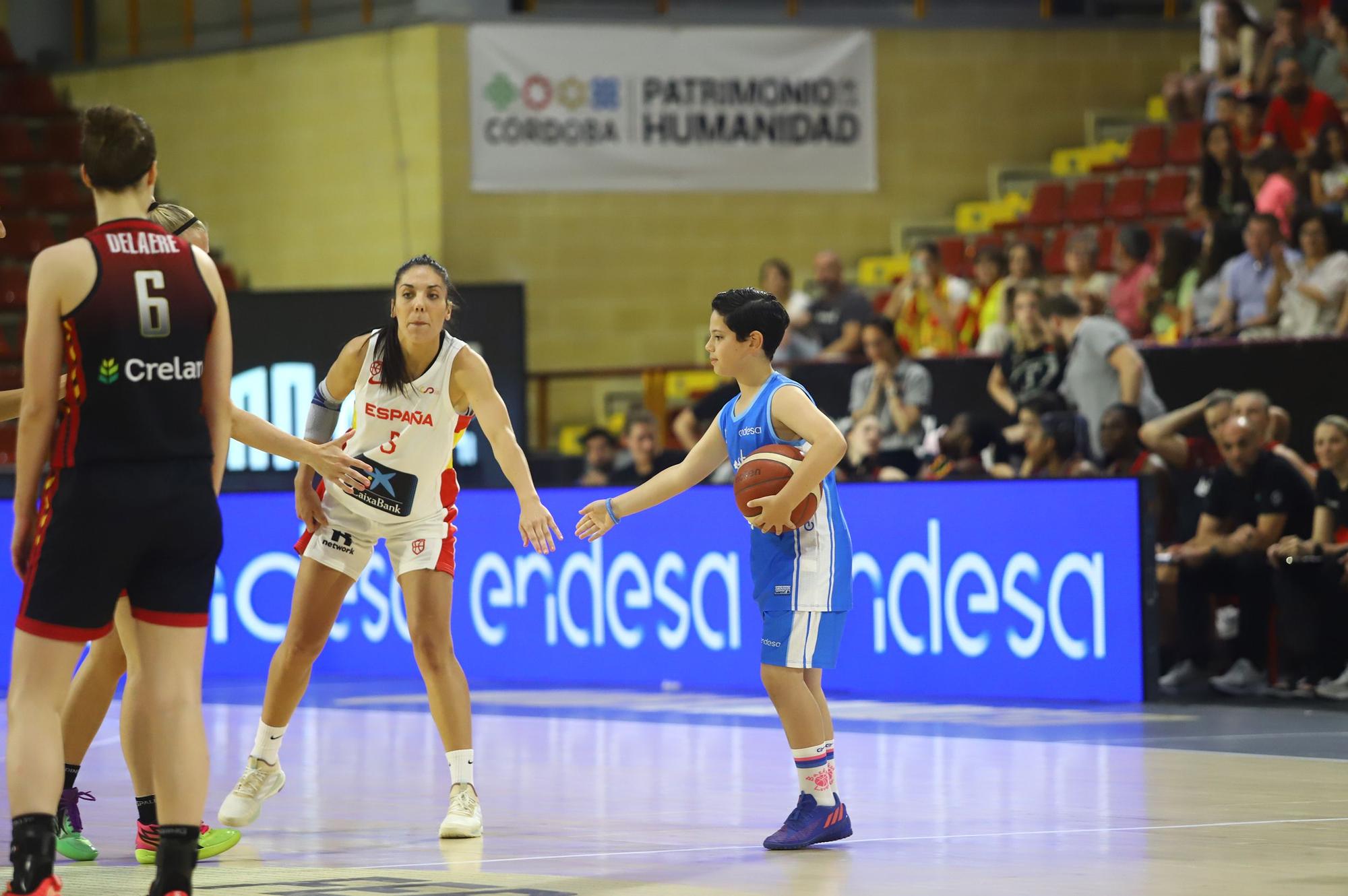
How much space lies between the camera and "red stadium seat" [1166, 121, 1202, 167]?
789 inches

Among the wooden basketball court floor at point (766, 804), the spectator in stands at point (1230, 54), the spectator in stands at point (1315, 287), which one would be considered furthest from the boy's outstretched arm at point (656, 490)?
the spectator in stands at point (1230, 54)

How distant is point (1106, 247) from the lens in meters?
19.8

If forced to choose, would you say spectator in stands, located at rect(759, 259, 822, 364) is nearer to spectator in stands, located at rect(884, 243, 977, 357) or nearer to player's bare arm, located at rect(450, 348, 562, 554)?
spectator in stands, located at rect(884, 243, 977, 357)

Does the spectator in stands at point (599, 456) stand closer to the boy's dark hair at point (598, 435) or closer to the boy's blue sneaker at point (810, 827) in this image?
the boy's dark hair at point (598, 435)

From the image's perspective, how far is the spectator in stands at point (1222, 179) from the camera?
54.3 ft

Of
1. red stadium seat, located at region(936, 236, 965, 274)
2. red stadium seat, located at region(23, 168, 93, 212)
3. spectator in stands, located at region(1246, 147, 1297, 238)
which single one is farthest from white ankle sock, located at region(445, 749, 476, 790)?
red stadium seat, located at region(23, 168, 93, 212)

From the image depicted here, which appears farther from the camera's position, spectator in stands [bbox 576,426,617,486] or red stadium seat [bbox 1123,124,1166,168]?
red stadium seat [bbox 1123,124,1166,168]

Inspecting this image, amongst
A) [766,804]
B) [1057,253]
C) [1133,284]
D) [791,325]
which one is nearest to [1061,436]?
[1133,284]

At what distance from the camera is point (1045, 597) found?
11930 mm

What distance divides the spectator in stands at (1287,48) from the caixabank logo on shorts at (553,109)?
6.14m

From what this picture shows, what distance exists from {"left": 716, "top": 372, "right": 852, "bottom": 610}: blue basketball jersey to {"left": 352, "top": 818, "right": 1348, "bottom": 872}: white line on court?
2.59 ft

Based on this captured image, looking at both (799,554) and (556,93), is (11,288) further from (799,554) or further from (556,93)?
(799,554)

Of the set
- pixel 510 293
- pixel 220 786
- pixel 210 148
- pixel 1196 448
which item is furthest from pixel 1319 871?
pixel 210 148

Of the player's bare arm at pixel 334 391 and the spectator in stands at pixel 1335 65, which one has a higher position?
the spectator in stands at pixel 1335 65
